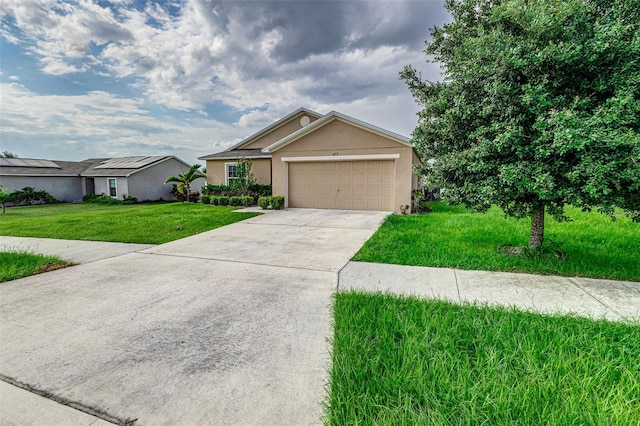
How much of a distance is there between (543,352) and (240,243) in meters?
6.21

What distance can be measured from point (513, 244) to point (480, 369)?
518 centimetres

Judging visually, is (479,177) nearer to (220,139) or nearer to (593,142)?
(593,142)

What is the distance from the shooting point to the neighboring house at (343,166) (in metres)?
12.1

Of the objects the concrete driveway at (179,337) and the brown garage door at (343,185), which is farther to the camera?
the brown garage door at (343,185)

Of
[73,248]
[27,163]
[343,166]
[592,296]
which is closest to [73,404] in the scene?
[592,296]

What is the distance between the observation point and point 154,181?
2245 centimetres

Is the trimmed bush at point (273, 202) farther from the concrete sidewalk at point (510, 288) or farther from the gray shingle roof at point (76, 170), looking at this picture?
the gray shingle roof at point (76, 170)

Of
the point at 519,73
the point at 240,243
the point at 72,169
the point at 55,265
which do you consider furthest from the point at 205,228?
the point at 72,169

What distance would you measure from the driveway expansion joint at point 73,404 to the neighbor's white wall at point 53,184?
83.9ft

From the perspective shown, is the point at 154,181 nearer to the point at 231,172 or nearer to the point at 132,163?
the point at 132,163

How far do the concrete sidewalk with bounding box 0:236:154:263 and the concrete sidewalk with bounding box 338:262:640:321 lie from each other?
5.34 meters

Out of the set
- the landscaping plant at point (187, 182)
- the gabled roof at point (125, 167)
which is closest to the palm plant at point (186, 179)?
the landscaping plant at point (187, 182)

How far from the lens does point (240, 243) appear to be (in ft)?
23.7

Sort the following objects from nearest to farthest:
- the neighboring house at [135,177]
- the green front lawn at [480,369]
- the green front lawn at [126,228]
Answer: the green front lawn at [480,369] < the green front lawn at [126,228] < the neighboring house at [135,177]
